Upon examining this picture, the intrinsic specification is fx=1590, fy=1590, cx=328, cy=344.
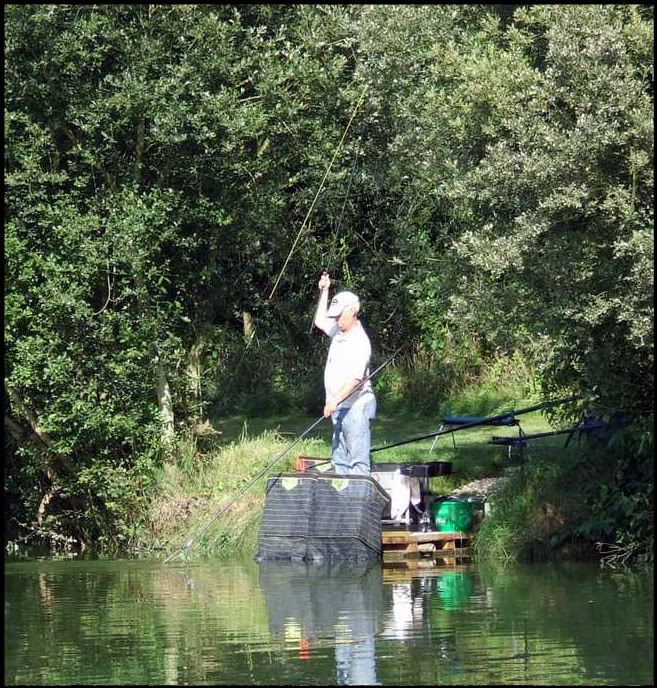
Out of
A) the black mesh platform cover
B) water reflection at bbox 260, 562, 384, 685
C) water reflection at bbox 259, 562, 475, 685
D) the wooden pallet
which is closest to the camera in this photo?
water reflection at bbox 260, 562, 384, 685

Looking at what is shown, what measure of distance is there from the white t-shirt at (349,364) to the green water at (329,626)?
1572 millimetres

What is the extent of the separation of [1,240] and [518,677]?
8.65m

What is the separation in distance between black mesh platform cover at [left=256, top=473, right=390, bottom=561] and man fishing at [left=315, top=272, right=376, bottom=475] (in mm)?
364

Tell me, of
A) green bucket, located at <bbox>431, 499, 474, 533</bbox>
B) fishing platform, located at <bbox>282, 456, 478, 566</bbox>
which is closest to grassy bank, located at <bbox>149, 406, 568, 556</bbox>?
fishing platform, located at <bbox>282, 456, 478, 566</bbox>

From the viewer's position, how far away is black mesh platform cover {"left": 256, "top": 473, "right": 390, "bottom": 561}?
13969 mm

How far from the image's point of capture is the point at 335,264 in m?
21.0

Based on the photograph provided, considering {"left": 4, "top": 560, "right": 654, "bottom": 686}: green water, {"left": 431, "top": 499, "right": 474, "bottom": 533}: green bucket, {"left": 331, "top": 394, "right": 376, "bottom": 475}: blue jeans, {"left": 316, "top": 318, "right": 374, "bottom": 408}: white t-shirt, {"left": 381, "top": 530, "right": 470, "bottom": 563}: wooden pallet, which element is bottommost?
{"left": 4, "top": 560, "right": 654, "bottom": 686}: green water

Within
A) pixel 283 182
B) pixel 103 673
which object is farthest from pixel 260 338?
pixel 103 673

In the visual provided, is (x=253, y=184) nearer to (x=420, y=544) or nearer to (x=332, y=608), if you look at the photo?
(x=420, y=544)

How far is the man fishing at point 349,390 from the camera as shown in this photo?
46.8 feet

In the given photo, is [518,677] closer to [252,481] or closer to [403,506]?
[403,506]

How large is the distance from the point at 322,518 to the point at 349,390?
118cm

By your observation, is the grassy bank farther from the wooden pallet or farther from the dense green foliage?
the wooden pallet

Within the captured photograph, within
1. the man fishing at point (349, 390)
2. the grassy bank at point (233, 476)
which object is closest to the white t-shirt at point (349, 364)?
the man fishing at point (349, 390)
